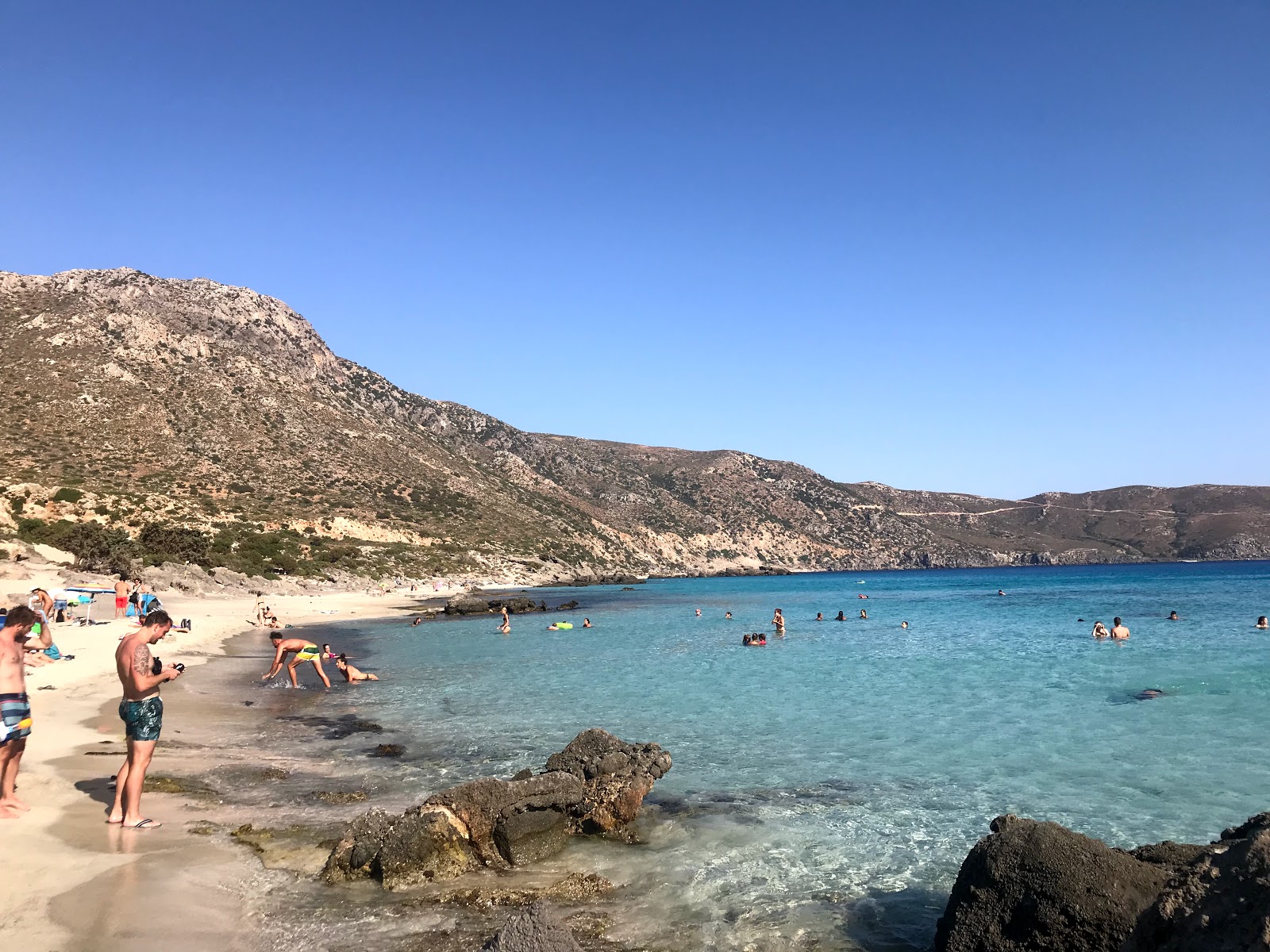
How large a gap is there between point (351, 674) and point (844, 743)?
1297 centimetres

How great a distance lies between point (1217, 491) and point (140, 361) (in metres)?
216

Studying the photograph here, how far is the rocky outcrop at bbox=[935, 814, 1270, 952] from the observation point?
4223 mm

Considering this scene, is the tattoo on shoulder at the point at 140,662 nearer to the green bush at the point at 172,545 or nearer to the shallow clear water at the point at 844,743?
the shallow clear water at the point at 844,743

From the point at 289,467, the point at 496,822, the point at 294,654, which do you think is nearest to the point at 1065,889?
the point at 496,822

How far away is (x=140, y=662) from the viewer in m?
7.44

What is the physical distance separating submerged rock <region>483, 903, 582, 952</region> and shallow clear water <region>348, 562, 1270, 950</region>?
169cm

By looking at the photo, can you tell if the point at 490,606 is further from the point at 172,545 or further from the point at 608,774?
the point at 608,774

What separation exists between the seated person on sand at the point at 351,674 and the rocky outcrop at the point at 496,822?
38.9 feet

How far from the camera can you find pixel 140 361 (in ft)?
→ 210

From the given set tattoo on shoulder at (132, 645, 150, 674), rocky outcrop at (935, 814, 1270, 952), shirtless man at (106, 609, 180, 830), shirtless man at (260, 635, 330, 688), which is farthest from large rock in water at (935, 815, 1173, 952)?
shirtless man at (260, 635, 330, 688)

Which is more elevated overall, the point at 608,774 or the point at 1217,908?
the point at 1217,908

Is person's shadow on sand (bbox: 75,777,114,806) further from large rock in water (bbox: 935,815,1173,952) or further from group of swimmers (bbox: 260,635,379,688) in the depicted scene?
group of swimmers (bbox: 260,635,379,688)

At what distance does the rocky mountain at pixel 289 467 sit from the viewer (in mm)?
50375

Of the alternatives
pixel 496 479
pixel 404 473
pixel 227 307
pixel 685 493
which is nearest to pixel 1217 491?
pixel 685 493
